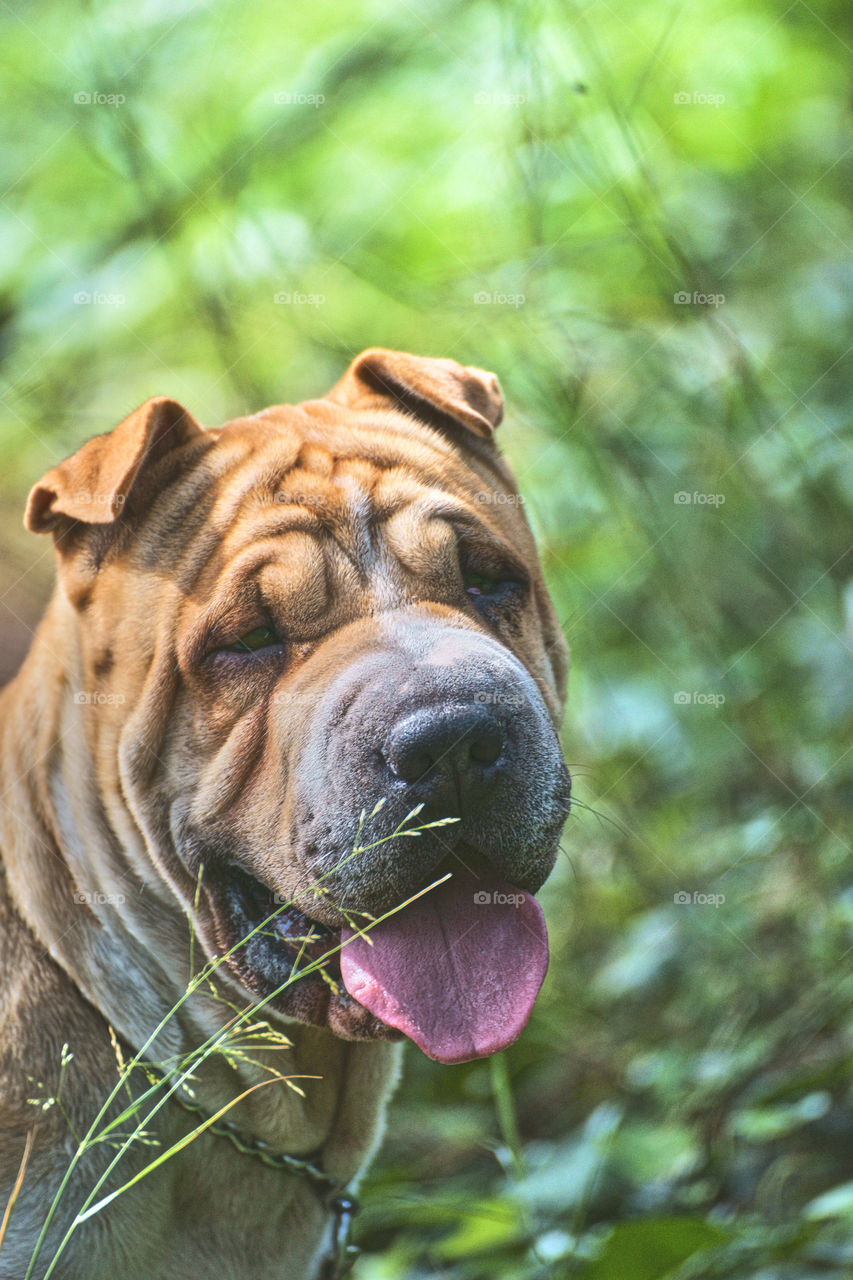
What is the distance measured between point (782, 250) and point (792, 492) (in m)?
1.22

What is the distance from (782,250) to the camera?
4605 mm

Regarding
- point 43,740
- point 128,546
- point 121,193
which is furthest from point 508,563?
point 121,193

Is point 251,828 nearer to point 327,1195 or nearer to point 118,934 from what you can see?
point 118,934

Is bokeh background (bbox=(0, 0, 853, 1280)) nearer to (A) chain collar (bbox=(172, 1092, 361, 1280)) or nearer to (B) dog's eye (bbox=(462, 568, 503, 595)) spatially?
(A) chain collar (bbox=(172, 1092, 361, 1280))

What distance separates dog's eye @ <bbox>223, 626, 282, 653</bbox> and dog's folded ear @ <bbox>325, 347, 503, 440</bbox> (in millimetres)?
770

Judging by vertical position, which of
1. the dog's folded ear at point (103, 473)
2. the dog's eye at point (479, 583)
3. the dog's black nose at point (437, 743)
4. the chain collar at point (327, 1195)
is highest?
the dog's folded ear at point (103, 473)

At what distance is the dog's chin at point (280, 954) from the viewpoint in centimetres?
193

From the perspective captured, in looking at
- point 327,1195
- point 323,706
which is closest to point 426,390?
point 323,706

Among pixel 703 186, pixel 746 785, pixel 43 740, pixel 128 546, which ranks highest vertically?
pixel 128 546

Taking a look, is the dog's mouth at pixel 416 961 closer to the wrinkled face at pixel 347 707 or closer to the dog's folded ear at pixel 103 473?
the wrinkled face at pixel 347 707

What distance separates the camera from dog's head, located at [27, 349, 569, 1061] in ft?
5.99

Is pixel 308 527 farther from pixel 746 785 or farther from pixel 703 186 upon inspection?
pixel 703 186

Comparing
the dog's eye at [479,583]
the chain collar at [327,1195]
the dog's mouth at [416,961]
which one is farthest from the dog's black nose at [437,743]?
the chain collar at [327,1195]

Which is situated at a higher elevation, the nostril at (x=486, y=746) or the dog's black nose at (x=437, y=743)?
the dog's black nose at (x=437, y=743)
